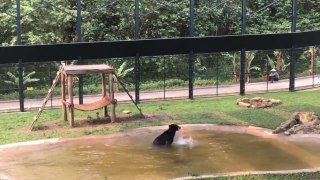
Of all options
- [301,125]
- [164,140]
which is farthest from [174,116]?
[301,125]

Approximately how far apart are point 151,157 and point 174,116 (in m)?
5.07

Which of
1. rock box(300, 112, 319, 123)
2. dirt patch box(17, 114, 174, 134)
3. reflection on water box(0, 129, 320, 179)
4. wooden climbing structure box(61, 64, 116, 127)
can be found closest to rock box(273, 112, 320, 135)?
rock box(300, 112, 319, 123)

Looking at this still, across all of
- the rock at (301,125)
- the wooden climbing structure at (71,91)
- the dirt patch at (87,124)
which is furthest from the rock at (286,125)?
the wooden climbing structure at (71,91)

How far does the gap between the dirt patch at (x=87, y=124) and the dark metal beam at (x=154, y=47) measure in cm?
324

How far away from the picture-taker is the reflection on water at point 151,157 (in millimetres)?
11523

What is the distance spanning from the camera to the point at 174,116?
17781 mm

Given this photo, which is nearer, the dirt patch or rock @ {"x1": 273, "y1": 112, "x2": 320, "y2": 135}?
rock @ {"x1": 273, "y1": 112, "x2": 320, "y2": 135}

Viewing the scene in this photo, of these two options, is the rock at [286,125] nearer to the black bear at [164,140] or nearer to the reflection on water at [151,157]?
the reflection on water at [151,157]

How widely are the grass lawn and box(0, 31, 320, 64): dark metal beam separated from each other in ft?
6.56

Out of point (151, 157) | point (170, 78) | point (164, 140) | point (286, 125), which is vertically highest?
point (170, 78)

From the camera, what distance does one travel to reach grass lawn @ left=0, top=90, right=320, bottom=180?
1559 centimetres

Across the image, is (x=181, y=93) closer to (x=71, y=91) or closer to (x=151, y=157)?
(x=71, y=91)

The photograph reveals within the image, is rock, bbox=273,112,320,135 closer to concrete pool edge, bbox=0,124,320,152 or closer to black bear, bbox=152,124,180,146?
concrete pool edge, bbox=0,124,320,152

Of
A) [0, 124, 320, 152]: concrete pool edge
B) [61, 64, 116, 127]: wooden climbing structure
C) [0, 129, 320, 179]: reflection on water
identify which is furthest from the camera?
[61, 64, 116, 127]: wooden climbing structure
